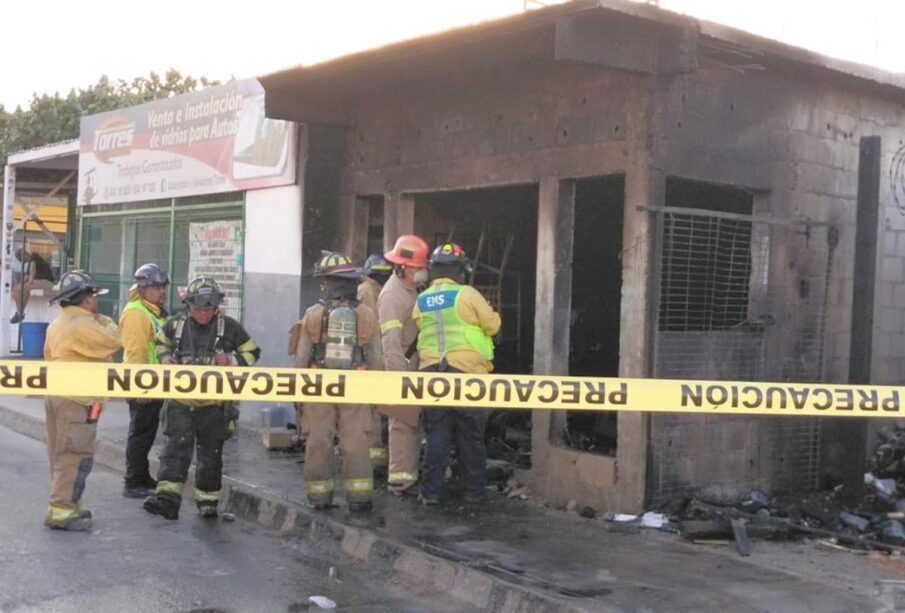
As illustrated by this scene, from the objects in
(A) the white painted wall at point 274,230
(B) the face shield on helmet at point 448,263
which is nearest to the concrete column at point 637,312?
(B) the face shield on helmet at point 448,263

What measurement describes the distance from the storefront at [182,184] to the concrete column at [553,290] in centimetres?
333

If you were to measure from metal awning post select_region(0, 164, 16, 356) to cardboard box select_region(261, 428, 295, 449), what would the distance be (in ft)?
26.9

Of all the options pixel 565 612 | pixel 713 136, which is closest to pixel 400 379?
pixel 565 612

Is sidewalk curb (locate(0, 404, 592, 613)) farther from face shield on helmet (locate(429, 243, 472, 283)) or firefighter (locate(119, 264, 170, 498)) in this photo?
face shield on helmet (locate(429, 243, 472, 283))

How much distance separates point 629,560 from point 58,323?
13.6 feet

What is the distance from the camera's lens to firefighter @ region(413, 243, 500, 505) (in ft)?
24.4

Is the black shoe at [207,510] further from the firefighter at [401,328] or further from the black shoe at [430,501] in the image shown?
the black shoe at [430,501]

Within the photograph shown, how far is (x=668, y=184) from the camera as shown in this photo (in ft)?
27.7

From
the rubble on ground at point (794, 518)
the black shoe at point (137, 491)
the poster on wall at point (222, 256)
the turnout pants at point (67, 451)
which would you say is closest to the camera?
the rubble on ground at point (794, 518)

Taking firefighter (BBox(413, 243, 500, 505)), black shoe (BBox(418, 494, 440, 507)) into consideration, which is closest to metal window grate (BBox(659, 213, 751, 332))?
firefighter (BBox(413, 243, 500, 505))

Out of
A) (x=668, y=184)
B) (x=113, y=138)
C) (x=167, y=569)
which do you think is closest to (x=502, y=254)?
(x=668, y=184)

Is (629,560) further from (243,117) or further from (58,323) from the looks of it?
(243,117)

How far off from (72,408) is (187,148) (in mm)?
6148

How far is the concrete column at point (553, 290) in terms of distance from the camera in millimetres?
7895
